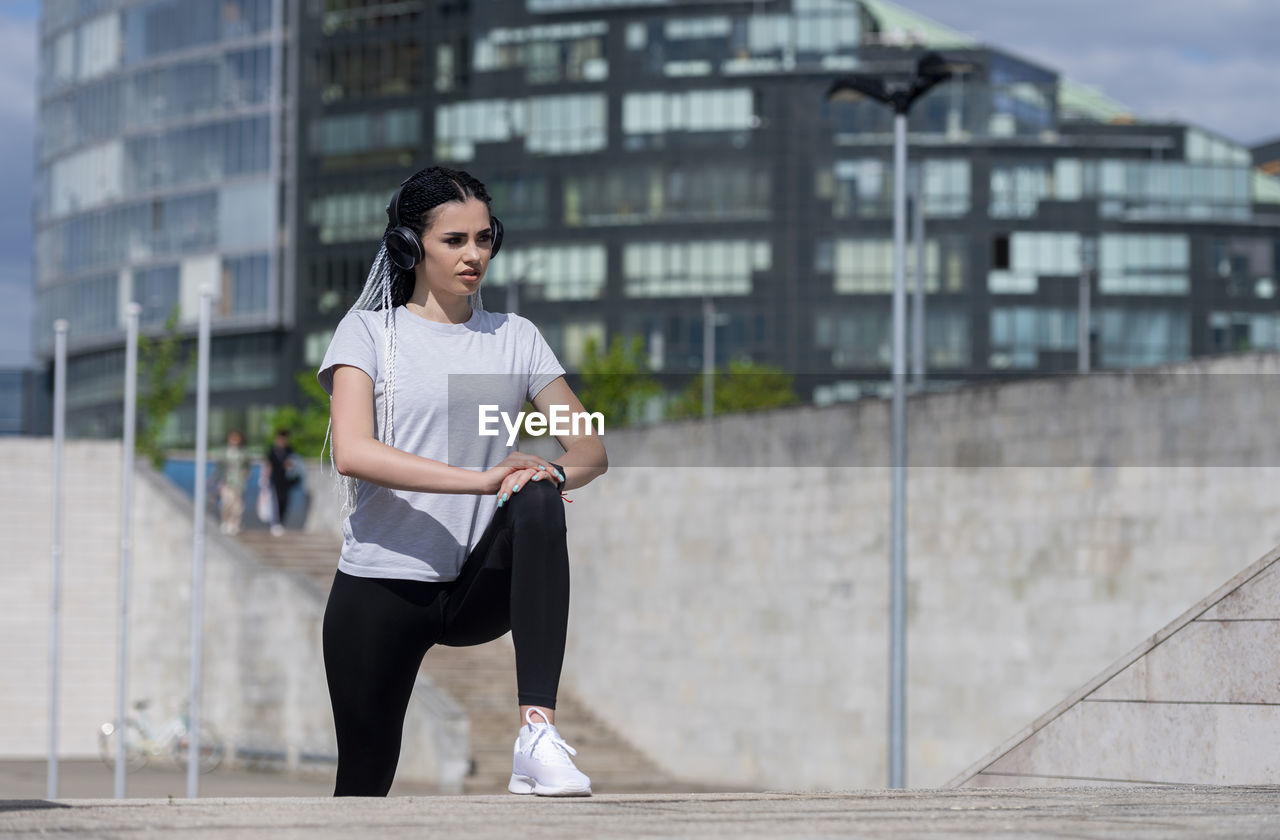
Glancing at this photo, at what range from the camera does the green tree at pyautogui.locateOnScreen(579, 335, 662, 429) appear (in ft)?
219

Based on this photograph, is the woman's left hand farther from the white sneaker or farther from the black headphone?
the black headphone

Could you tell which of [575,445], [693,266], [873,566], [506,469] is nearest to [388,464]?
[506,469]

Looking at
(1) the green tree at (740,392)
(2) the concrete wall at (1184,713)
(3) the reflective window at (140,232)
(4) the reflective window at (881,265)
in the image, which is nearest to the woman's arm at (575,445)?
(2) the concrete wall at (1184,713)

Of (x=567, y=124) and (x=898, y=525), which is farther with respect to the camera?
(x=567, y=124)

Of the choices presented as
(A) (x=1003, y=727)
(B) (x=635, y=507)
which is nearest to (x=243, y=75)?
(B) (x=635, y=507)

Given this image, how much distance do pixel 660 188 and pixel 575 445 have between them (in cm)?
6898

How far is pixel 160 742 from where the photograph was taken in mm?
36438

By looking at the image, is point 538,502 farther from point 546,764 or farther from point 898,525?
point 898,525

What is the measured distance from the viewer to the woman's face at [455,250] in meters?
5.95

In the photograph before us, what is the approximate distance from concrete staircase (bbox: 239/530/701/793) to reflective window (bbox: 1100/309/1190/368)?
1586 inches

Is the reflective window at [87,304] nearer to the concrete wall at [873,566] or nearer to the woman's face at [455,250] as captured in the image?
the concrete wall at [873,566]

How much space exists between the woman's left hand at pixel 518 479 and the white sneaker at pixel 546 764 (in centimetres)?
56

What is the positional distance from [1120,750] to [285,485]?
3173cm

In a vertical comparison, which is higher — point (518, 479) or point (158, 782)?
point (518, 479)
